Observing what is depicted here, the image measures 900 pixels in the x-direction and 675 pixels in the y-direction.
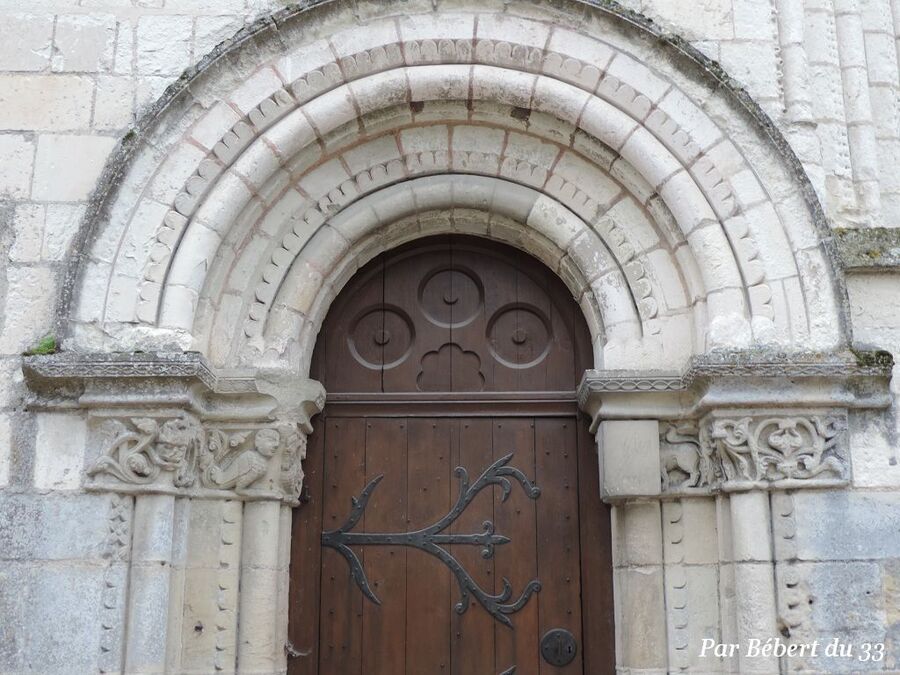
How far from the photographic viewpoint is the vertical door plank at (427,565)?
4258 millimetres

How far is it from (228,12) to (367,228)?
3.70ft

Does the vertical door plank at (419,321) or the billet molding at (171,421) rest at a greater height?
the vertical door plank at (419,321)

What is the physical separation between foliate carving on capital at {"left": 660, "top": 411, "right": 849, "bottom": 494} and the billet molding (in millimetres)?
1793

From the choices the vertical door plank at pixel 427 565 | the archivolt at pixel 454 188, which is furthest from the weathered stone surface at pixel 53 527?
the vertical door plank at pixel 427 565

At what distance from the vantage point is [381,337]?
183 inches

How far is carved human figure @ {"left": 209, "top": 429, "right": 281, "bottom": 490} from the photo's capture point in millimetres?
4066

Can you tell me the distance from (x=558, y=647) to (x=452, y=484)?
0.84 meters

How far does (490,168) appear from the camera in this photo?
4.48 meters

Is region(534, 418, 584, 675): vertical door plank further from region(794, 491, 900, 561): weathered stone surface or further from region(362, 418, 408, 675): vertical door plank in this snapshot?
Answer: region(794, 491, 900, 561): weathered stone surface

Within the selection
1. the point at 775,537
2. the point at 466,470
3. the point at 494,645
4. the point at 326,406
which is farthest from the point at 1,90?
the point at 775,537

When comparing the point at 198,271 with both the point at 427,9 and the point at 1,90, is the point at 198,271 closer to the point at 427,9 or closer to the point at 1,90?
the point at 1,90

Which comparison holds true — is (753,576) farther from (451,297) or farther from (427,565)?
(451,297)

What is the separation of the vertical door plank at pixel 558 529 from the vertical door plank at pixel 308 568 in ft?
3.25

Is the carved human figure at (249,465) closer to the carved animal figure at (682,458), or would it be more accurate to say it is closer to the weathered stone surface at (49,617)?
the weathered stone surface at (49,617)
